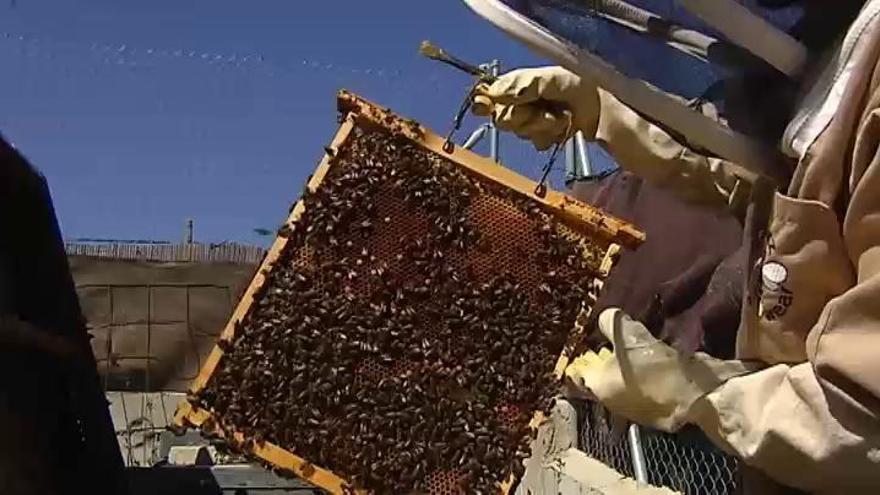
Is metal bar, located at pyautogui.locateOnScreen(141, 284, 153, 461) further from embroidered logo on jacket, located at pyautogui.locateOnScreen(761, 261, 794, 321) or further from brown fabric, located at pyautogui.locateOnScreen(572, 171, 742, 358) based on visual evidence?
embroidered logo on jacket, located at pyautogui.locateOnScreen(761, 261, 794, 321)

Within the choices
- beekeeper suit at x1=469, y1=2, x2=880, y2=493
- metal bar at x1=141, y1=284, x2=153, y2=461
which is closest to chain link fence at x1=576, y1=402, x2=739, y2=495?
beekeeper suit at x1=469, y1=2, x2=880, y2=493

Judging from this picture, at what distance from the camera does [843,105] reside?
152 cm

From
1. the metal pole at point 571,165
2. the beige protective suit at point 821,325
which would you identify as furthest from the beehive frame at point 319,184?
the metal pole at point 571,165

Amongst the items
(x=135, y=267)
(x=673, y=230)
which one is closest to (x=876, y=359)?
(x=673, y=230)

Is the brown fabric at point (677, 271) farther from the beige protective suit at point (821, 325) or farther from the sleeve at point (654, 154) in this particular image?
the beige protective suit at point (821, 325)

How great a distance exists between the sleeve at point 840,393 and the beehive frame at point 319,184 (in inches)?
21.0

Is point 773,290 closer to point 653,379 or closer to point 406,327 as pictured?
point 653,379

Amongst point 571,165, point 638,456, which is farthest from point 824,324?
point 571,165

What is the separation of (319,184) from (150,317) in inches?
219

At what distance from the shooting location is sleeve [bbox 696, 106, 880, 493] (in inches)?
56.2

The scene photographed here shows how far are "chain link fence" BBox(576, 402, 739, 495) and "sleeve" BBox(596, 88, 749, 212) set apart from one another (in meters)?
0.99

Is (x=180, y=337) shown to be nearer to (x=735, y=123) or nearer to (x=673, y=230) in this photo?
(x=673, y=230)

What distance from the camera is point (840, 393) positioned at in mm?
1442

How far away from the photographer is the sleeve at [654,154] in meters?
2.27
